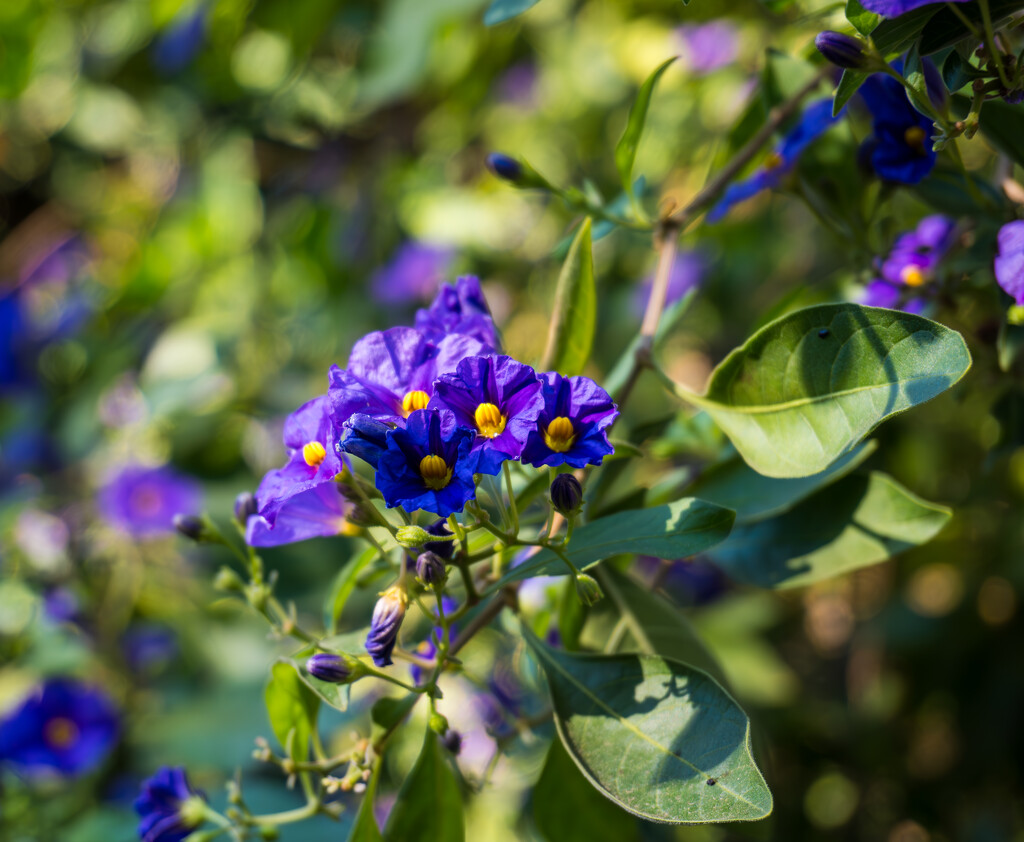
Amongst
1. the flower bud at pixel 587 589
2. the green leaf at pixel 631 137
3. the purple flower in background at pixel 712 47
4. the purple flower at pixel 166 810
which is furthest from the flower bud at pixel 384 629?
the purple flower in background at pixel 712 47

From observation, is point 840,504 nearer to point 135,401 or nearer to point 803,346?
point 803,346

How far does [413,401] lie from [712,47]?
1.71 m

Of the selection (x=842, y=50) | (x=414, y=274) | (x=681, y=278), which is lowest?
(x=681, y=278)

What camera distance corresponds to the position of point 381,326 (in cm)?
211

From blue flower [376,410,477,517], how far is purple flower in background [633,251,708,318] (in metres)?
1.36

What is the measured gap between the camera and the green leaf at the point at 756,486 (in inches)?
33.3

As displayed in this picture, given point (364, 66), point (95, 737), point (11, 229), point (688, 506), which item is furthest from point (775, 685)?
point (11, 229)

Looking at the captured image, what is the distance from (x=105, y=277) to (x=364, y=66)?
1522mm

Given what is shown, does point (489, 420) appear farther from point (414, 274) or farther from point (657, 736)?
point (414, 274)

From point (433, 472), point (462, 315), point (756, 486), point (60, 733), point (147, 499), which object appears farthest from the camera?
point (147, 499)

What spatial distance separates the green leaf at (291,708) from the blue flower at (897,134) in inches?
28.8

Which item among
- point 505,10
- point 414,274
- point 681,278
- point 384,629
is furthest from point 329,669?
point 681,278

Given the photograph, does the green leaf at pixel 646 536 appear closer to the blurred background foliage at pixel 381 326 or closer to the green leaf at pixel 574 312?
the green leaf at pixel 574 312

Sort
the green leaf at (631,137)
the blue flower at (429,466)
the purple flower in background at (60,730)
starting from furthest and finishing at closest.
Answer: the purple flower in background at (60,730) → the green leaf at (631,137) → the blue flower at (429,466)
